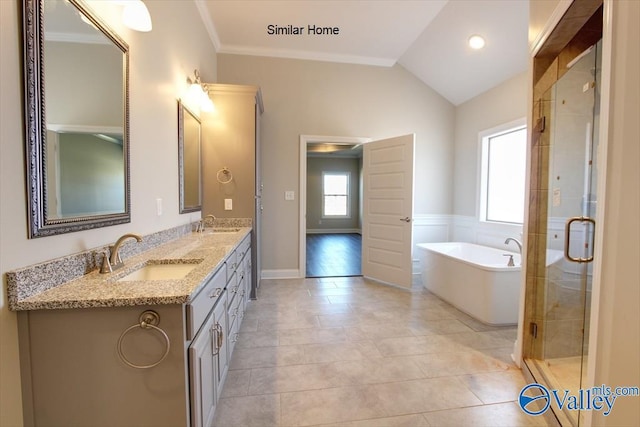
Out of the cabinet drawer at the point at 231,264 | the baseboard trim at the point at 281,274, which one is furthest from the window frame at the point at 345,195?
the cabinet drawer at the point at 231,264

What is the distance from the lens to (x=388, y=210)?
3717mm

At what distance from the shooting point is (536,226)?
1886mm

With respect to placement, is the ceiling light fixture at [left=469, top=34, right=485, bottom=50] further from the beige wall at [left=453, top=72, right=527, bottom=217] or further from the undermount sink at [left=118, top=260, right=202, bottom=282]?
the undermount sink at [left=118, top=260, right=202, bottom=282]

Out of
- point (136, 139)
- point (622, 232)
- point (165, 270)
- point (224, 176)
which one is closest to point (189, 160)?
point (224, 176)

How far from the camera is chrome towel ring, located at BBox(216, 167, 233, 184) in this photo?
305 cm

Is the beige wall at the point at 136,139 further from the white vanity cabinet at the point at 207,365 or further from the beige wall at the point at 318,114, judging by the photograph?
the beige wall at the point at 318,114

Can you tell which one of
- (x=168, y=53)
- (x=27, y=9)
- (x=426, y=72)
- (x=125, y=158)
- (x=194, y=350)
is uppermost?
(x=426, y=72)

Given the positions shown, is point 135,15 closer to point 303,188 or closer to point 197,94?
point 197,94

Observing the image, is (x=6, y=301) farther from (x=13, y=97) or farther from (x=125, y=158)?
(x=125, y=158)

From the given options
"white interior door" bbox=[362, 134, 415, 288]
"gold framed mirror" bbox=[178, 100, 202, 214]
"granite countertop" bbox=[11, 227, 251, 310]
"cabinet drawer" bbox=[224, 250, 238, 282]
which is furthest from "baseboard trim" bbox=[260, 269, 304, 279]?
"granite countertop" bbox=[11, 227, 251, 310]

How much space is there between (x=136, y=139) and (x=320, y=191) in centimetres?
771

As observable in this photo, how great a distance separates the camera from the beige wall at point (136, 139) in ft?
2.84

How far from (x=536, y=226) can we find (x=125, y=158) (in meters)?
2.65

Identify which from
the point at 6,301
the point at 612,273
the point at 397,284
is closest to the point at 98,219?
the point at 6,301
